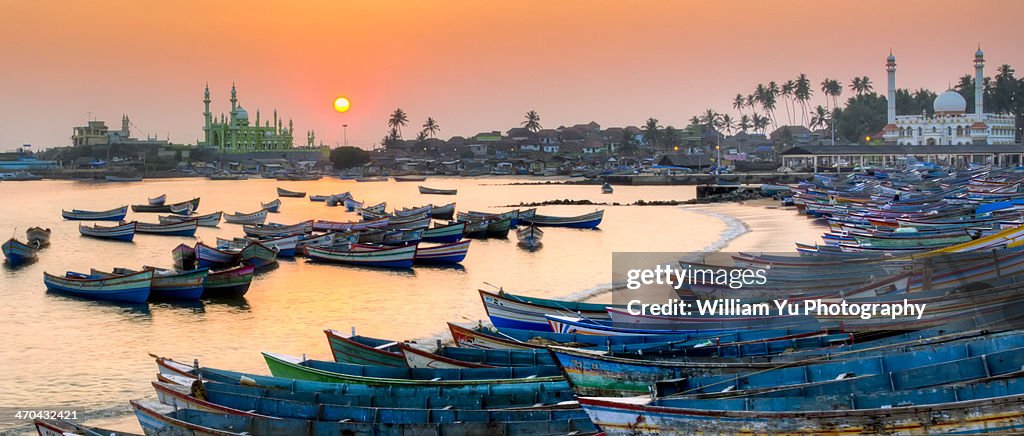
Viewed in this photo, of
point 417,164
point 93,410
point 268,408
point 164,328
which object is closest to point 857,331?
point 268,408

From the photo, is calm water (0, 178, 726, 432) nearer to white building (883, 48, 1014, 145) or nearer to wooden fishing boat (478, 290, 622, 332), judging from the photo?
wooden fishing boat (478, 290, 622, 332)

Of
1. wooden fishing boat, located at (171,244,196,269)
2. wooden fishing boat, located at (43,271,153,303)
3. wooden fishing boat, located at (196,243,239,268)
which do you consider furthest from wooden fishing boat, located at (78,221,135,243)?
wooden fishing boat, located at (43,271,153,303)

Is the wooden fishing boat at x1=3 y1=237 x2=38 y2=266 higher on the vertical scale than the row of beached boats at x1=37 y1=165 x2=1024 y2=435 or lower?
lower

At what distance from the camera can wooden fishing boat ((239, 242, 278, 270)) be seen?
41419 mm

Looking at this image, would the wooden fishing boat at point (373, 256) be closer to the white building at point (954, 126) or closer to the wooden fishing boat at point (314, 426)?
the wooden fishing boat at point (314, 426)

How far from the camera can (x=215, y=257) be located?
129ft

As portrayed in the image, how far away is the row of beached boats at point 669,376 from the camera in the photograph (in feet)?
37.7

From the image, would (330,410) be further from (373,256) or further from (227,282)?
(373,256)

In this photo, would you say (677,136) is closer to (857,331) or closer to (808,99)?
(808,99)

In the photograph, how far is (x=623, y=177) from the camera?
5276 inches

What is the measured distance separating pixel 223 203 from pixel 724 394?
341ft

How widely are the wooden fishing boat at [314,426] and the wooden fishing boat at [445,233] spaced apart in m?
38.7

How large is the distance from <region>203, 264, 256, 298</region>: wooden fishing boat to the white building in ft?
387

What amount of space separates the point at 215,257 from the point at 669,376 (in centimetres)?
2765
